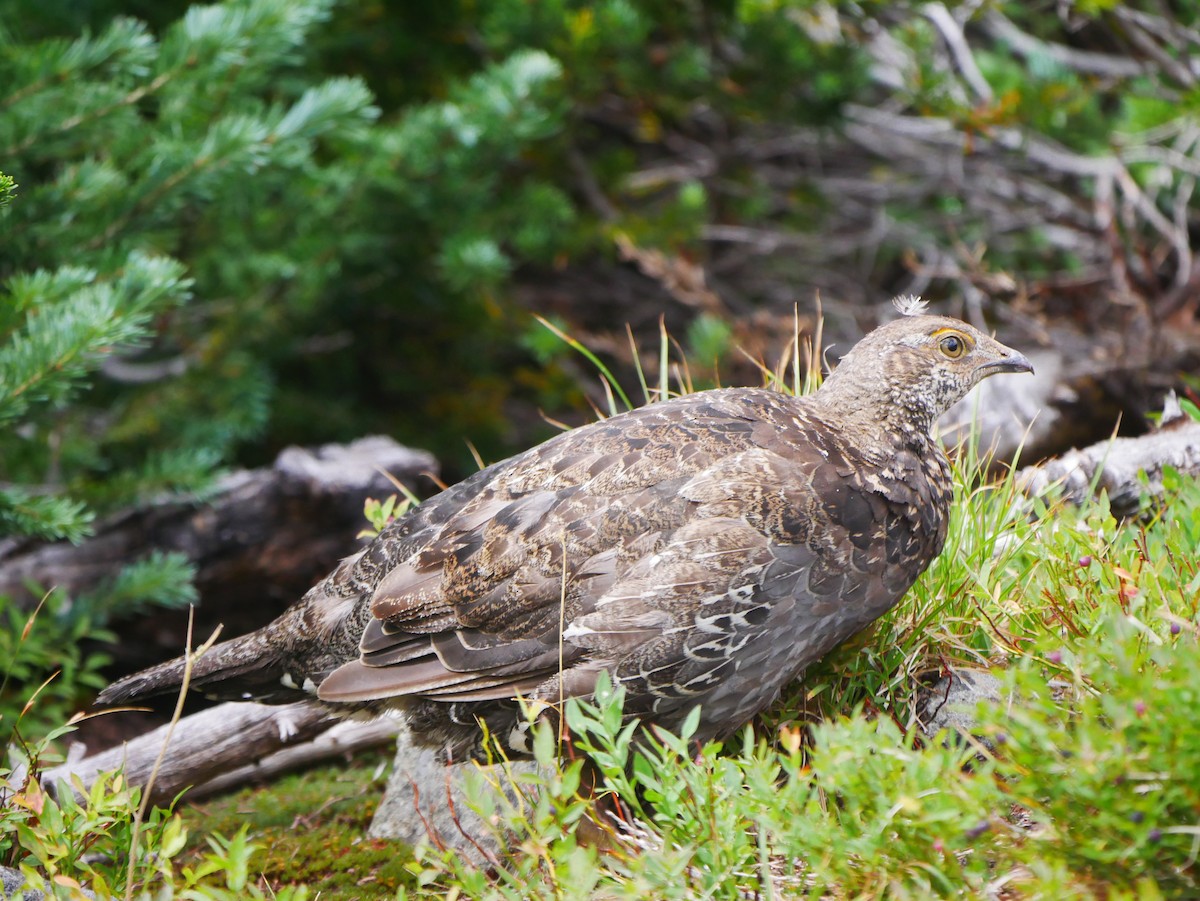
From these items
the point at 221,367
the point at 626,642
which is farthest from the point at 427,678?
the point at 221,367

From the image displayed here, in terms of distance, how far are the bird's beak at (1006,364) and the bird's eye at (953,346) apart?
74 mm

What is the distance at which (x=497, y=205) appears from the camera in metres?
5.45

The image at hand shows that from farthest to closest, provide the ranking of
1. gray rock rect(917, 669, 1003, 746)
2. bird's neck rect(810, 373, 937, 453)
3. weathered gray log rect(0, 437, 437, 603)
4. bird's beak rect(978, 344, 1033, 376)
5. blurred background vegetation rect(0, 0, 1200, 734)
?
weathered gray log rect(0, 437, 437, 603) → blurred background vegetation rect(0, 0, 1200, 734) → bird's beak rect(978, 344, 1033, 376) → bird's neck rect(810, 373, 937, 453) → gray rock rect(917, 669, 1003, 746)

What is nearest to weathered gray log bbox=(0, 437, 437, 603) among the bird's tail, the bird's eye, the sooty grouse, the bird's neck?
the bird's tail

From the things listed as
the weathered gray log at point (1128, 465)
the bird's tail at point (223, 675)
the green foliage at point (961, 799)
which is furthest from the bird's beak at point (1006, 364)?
the bird's tail at point (223, 675)

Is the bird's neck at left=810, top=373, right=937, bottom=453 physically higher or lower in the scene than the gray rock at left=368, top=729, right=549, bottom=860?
A: higher

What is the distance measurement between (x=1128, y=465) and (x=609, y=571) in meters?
2.04

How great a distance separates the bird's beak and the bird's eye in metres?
0.07

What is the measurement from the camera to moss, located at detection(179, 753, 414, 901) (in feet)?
9.70

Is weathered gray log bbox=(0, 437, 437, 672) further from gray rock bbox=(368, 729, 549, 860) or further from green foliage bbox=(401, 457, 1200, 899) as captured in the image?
green foliage bbox=(401, 457, 1200, 899)

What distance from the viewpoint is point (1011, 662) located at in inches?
108

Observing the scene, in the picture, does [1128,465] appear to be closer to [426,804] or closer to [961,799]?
[961,799]

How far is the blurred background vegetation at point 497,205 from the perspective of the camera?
3.66 metres

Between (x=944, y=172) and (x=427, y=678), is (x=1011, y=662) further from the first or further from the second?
(x=944, y=172)
